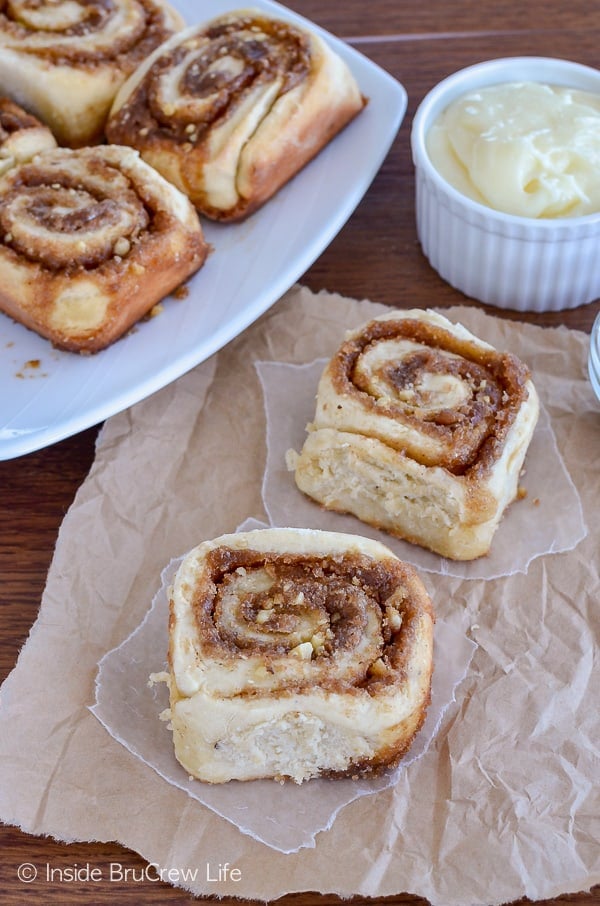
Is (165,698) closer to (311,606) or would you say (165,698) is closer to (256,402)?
(311,606)

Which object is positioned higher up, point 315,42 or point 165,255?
point 315,42

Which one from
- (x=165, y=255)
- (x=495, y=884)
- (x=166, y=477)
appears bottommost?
(x=495, y=884)

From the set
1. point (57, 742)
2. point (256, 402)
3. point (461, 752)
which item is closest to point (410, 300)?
point (256, 402)

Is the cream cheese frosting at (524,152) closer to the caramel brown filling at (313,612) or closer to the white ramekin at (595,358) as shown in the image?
the white ramekin at (595,358)
